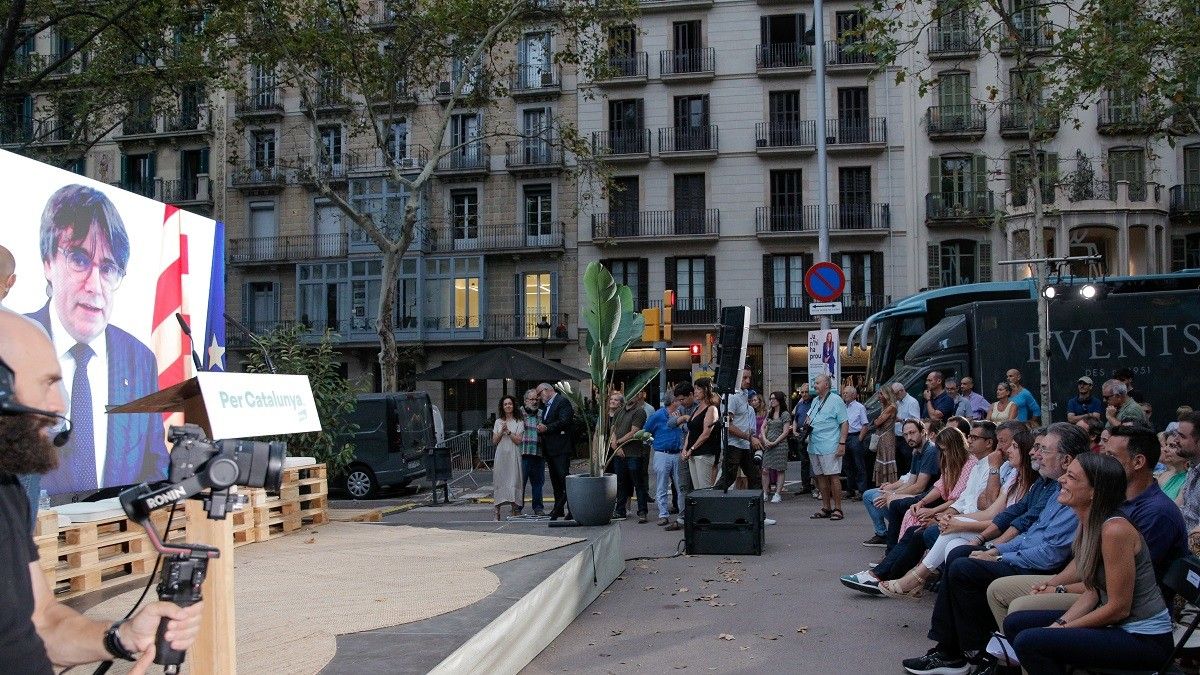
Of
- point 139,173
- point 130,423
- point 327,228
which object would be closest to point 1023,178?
point 327,228

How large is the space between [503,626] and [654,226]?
33.1 metres

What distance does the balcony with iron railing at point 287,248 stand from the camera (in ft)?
133

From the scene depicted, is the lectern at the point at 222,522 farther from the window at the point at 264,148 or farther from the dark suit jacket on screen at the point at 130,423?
the window at the point at 264,148

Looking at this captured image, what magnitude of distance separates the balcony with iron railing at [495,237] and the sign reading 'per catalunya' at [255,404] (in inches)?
1348

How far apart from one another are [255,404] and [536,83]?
120 feet

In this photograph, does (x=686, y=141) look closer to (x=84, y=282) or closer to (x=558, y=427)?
(x=558, y=427)

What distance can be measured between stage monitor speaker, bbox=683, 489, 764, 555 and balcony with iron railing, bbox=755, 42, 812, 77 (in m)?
29.5

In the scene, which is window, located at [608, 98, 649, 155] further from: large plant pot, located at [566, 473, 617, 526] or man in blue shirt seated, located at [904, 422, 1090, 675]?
man in blue shirt seated, located at [904, 422, 1090, 675]

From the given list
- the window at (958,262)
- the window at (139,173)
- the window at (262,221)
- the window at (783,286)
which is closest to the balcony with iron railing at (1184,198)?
the window at (958,262)

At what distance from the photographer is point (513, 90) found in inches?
1547

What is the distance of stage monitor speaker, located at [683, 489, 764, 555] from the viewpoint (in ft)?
35.4

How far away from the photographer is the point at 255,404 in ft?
13.3

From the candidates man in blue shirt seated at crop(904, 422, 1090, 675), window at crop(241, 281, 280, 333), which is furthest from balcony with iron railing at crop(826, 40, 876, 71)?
man in blue shirt seated at crop(904, 422, 1090, 675)

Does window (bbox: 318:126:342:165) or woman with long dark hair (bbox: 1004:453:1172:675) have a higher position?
window (bbox: 318:126:342:165)
